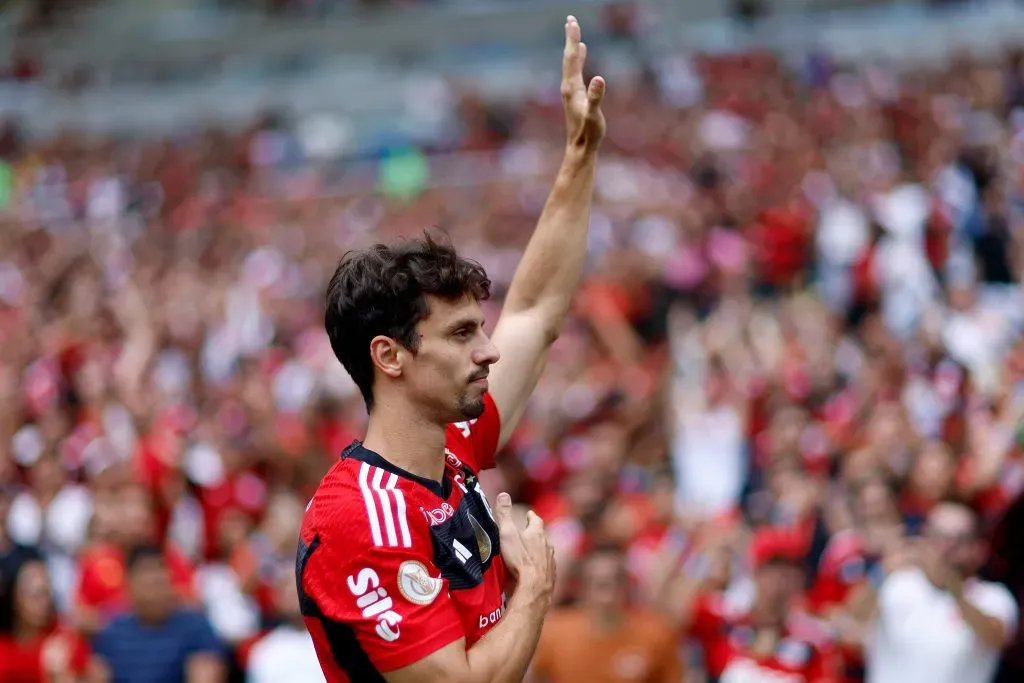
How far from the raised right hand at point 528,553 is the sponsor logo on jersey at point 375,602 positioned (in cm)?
33

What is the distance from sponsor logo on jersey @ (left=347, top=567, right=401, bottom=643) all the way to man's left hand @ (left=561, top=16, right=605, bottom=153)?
4.98 ft

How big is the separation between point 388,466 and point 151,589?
162 inches

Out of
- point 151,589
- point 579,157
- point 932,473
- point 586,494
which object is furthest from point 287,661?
point 579,157

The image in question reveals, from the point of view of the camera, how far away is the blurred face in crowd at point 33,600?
7.84 metres

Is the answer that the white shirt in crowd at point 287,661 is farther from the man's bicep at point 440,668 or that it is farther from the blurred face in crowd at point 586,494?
the man's bicep at point 440,668

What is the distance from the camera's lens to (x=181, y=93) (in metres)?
25.8

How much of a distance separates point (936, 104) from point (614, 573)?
8.27 m

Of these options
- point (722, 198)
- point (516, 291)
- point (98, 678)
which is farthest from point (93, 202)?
point (516, 291)

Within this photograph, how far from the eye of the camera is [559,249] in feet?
14.2

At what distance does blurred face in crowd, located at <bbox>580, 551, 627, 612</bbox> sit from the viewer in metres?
7.09

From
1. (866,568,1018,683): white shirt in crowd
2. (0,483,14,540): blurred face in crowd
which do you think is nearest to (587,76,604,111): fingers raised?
(866,568,1018,683): white shirt in crowd

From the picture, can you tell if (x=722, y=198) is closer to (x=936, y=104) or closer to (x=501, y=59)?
(x=936, y=104)

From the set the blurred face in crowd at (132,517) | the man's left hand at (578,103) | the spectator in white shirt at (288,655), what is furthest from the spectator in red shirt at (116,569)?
the man's left hand at (578,103)

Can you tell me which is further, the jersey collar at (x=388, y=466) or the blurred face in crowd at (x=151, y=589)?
the blurred face in crowd at (x=151, y=589)
